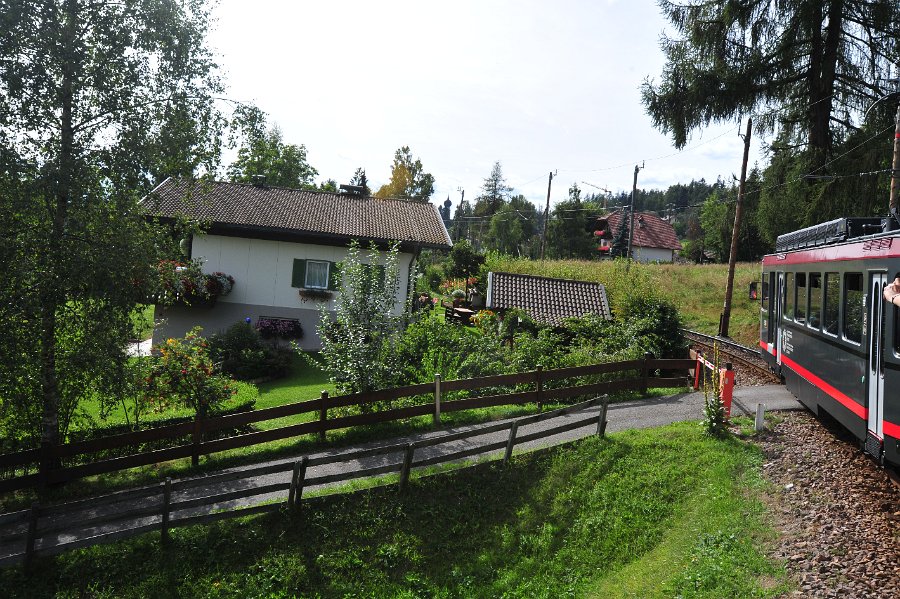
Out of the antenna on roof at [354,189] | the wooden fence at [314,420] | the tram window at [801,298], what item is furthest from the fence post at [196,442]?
the antenna on roof at [354,189]

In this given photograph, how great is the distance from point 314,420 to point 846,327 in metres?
9.69

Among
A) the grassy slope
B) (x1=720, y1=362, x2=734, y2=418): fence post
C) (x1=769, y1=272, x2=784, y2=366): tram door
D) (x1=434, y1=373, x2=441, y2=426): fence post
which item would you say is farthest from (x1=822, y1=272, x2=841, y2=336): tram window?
the grassy slope

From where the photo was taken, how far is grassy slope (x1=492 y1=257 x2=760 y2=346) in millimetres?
25094

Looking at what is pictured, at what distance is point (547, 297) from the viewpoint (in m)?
20.0

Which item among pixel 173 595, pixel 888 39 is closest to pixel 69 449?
pixel 173 595

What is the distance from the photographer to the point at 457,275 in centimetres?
4216

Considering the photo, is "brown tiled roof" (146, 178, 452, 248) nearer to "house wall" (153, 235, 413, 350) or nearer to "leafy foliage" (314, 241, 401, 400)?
"house wall" (153, 235, 413, 350)

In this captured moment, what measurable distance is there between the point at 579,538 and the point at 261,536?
444cm

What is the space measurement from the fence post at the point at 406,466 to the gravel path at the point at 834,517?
4.98 metres

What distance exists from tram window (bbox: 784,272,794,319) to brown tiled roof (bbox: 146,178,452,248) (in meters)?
11.4

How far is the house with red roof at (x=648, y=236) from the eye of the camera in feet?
200

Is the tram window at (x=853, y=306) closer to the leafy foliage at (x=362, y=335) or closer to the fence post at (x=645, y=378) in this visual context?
the fence post at (x=645, y=378)

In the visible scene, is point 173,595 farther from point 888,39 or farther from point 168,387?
point 888,39

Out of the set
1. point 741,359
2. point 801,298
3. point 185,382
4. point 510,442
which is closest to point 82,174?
point 185,382
